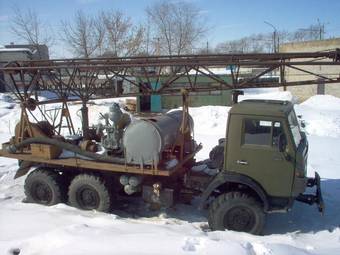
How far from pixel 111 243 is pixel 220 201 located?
2.15 metres

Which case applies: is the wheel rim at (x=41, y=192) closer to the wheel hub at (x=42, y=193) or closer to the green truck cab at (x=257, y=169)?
the wheel hub at (x=42, y=193)

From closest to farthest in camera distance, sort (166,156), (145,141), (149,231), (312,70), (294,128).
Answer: (149,231) → (294,128) → (145,141) → (166,156) → (312,70)

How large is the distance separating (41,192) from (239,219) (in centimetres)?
452

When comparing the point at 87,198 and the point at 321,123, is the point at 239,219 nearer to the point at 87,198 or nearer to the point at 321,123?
the point at 87,198

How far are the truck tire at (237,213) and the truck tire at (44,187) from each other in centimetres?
360

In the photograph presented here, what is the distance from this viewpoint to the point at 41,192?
848 cm

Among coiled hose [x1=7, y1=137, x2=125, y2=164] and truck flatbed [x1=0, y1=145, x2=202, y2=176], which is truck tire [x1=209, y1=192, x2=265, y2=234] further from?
coiled hose [x1=7, y1=137, x2=125, y2=164]

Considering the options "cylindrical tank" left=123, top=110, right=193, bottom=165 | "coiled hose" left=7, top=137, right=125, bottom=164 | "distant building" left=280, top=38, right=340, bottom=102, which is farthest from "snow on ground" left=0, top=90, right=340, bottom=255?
"distant building" left=280, top=38, right=340, bottom=102

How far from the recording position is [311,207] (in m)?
8.12

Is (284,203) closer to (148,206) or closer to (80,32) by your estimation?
(148,206)

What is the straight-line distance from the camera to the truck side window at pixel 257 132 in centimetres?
661

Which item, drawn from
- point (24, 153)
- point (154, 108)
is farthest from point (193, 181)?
point (154, 108)

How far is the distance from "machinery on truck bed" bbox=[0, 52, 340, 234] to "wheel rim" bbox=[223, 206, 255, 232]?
0.06 ft

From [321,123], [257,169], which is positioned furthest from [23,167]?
[321,123]
